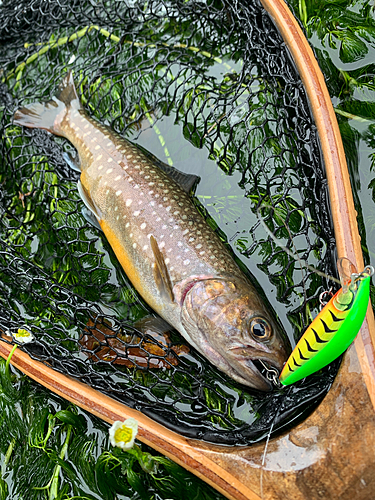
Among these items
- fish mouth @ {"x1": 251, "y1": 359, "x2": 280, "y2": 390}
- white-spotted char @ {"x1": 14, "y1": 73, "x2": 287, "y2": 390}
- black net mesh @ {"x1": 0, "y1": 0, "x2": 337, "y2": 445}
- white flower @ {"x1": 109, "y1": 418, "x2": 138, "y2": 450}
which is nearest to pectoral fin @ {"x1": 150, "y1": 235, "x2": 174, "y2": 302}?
white-spotted char @ {"x1": 14, "y1": 73, "x2": 287, "y2": 390}

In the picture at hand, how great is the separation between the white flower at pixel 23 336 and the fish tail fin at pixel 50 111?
166 cm

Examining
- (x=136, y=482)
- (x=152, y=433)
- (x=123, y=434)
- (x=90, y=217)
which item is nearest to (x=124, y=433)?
(x=123, y=434)

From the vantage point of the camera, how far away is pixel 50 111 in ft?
11.1

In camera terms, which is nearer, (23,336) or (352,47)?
(23,336)

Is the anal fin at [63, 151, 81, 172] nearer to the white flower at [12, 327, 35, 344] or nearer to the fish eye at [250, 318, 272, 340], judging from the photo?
the white flower at [12, 327, 35, 344]

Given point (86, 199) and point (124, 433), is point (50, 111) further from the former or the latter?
point (124, 433)

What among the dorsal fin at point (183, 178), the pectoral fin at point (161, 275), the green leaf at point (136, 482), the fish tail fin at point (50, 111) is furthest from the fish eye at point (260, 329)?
the fish tail fin at point (50, 111)

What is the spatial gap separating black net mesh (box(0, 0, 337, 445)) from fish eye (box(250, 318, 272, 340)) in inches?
10.8

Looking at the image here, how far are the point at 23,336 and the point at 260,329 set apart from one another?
155cm

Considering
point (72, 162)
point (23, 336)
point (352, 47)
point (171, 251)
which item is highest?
point (352, 47)

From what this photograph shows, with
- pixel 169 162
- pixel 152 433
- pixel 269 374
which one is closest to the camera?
pixel 152 433

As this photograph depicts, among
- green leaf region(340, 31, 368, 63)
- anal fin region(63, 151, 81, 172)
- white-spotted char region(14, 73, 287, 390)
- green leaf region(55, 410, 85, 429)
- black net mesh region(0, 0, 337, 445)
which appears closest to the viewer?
white-spotted char region(14, 73, 287, 390)

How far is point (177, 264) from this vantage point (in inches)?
106

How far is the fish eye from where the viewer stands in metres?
2.36
